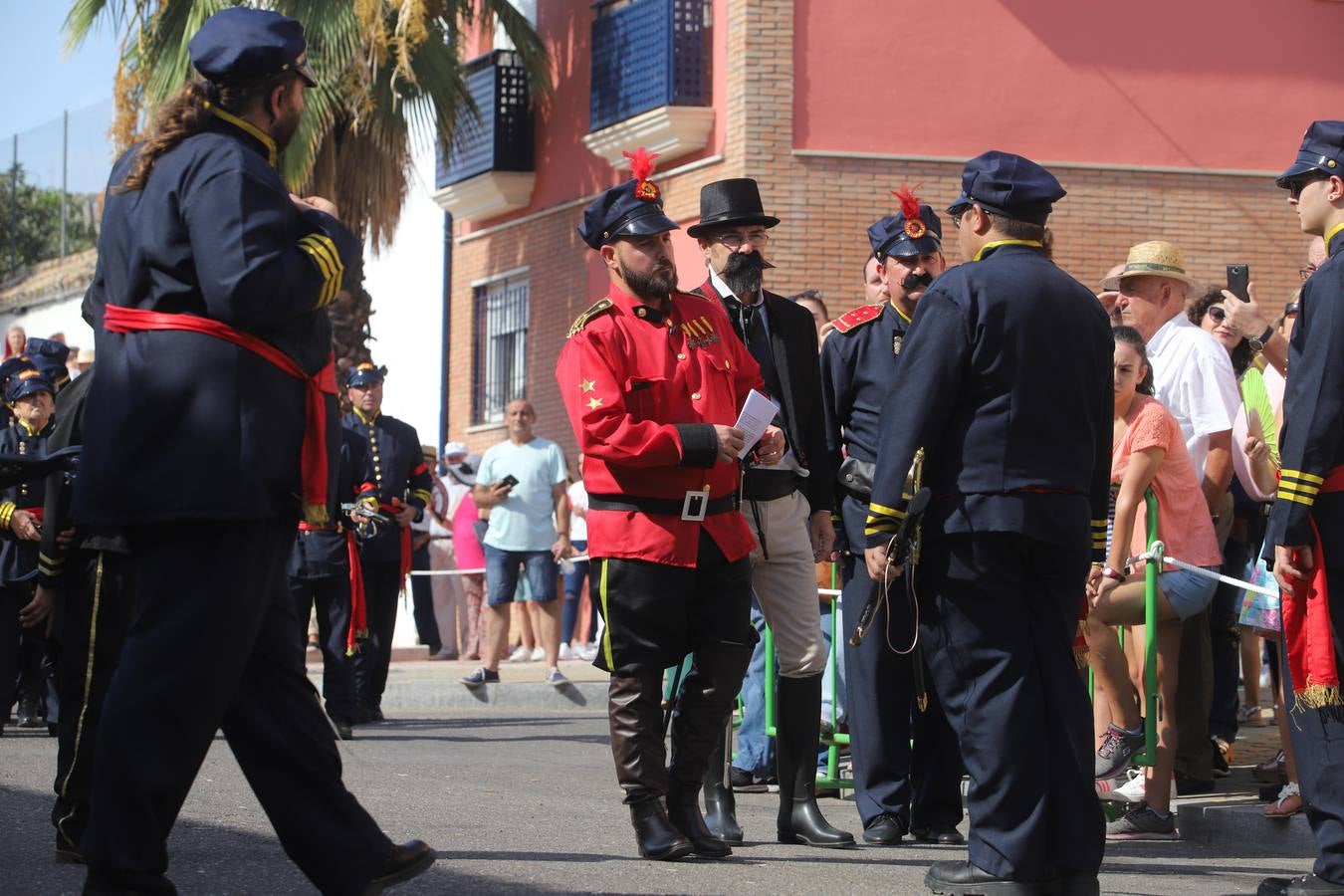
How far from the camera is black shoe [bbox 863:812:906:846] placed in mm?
7379

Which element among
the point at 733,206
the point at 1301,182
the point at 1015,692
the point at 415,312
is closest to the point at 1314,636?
the point at 1015,692

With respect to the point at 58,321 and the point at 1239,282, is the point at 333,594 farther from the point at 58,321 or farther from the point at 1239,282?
the point at 58,321

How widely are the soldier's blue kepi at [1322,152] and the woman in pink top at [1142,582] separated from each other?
178 centimetres

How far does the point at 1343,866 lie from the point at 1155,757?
1.71m

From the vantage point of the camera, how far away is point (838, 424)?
8039mm

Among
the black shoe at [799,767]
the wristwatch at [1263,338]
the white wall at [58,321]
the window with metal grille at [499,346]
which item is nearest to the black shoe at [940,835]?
the black shoe at [799,767]

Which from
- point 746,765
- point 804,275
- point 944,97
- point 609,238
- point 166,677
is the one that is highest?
point 944,97

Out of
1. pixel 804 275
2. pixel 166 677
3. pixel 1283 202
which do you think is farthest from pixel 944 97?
pixel 166 677

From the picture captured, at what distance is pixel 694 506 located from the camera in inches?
264

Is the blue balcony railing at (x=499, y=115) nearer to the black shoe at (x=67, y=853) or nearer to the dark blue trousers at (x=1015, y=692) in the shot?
the black shoe at (x=67, y=853)

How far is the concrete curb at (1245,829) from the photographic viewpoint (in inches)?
299

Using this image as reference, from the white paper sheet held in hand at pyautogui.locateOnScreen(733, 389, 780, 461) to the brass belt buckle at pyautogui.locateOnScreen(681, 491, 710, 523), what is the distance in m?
0.19

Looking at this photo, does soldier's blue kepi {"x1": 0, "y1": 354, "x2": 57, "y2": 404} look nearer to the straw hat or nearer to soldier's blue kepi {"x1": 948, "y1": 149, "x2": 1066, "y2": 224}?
the straw hat

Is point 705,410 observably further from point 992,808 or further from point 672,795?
point 992,808
